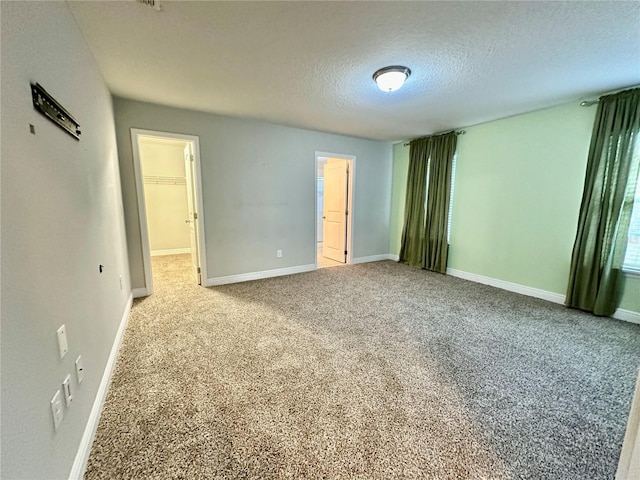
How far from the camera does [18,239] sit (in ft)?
2.96

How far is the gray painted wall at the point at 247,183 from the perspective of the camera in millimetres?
3309

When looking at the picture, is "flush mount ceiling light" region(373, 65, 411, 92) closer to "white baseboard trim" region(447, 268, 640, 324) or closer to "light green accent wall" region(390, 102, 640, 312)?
"light green accent wall" region(390, 102, 640, 312)

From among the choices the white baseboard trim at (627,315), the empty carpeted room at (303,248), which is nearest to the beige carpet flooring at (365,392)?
the empty carpeted room at (303,248)

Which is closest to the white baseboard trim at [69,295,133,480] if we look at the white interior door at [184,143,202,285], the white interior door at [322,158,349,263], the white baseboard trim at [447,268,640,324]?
the white interior door at [184,143,202,285]

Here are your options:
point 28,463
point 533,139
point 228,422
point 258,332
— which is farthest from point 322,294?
point 533,139

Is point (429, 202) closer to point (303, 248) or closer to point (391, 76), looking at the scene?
point (303, 248)

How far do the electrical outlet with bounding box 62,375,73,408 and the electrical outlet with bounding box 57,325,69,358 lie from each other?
118 mm

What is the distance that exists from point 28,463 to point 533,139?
4.92m

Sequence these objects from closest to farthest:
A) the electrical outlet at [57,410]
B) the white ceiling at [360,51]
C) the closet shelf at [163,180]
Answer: the electrical outlet at [57,410], the white ceiling at [360,51], the closet shelf at [163,180]

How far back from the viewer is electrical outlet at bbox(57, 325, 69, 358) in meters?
1.15

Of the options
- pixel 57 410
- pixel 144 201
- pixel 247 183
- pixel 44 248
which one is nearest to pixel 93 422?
pixel 57 410

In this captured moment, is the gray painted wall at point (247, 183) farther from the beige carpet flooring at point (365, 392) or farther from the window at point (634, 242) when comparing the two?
the window at point (634, 242)

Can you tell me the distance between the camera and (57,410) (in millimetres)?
1058

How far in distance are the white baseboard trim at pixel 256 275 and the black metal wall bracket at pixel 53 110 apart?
2.61 metres
